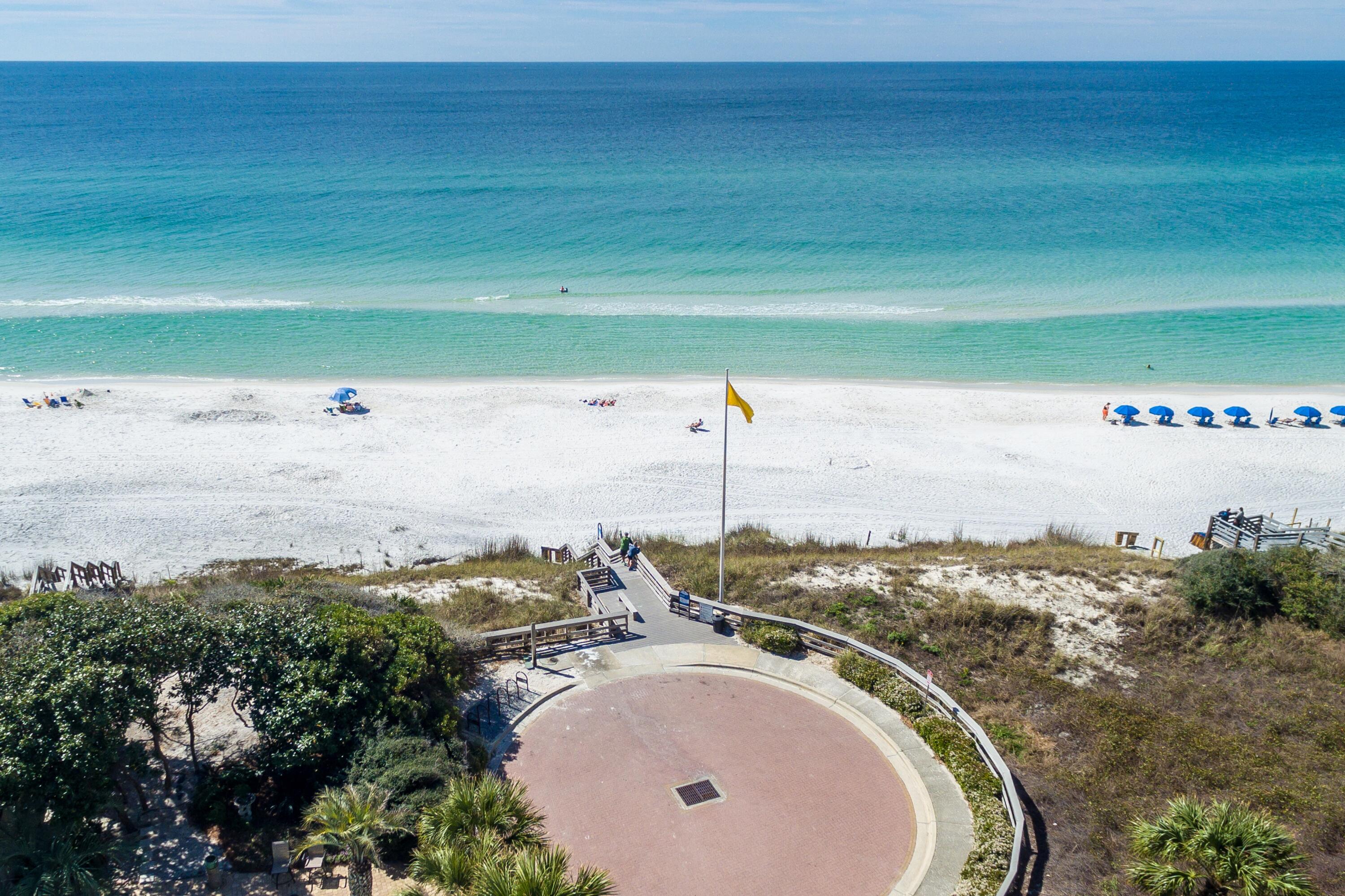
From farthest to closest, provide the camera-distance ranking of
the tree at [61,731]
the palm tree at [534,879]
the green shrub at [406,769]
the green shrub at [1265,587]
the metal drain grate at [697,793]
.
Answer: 1. the green shrub at [1265,587]
2. the metal drain grate at [697,793]
3. the green shrub at [406,769]
4. the tree at [61,731]
5. the palm tree at [534,879]

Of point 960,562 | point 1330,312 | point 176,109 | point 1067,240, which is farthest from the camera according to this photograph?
point 176,109

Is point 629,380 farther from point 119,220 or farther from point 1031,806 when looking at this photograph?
point 119,220

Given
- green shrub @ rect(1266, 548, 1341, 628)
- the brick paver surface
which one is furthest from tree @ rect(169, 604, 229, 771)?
green shrub @ rect(1266, 548, 1341, 628)

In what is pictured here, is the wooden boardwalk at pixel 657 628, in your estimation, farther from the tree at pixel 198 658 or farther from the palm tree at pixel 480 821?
the tree at pixel 198 658

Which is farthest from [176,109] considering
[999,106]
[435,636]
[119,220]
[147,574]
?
[435,636]

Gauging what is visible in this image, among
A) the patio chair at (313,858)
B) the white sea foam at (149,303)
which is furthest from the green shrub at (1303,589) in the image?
the white sea foam at (149,303)

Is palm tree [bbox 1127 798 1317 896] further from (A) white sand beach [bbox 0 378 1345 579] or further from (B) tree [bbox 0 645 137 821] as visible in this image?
(A) white sand beach [bbox 0 378 1345 579]

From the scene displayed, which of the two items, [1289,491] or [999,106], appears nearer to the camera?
[1289,491]
